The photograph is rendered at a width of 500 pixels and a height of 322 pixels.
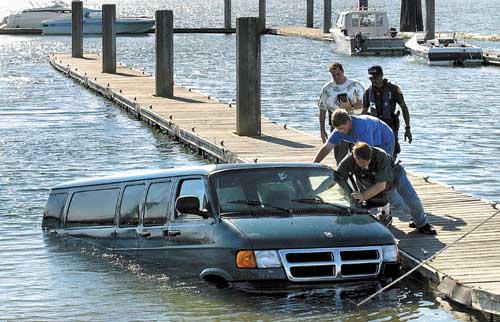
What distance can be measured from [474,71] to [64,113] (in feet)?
73.3

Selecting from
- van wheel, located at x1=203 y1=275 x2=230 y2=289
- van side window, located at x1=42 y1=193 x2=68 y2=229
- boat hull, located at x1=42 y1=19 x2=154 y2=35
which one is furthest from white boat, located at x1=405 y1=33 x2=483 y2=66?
van wheel, located at x1=203 y1=275 x2=230 y2=289

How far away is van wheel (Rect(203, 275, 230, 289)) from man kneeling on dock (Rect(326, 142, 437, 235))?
1635 mm

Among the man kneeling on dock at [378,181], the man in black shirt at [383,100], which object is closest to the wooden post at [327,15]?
the man in black shirt at [383,100]

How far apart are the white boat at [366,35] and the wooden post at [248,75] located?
1455 inches

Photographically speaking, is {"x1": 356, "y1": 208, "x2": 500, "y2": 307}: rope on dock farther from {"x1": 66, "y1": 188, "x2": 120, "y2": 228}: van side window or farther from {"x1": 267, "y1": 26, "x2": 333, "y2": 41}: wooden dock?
{"x1": 267, "y1": 26, "x2": 333, "y2": 41}: wooden dock

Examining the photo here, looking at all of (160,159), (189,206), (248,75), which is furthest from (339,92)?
(160,159)

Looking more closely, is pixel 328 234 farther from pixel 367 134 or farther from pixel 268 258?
pixel 367 134

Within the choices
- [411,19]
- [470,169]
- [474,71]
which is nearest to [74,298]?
[470,169]

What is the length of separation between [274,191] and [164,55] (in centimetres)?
2176

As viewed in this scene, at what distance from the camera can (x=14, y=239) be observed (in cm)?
1739

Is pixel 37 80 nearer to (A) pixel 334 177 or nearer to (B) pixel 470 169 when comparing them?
(B) pixel 470 169

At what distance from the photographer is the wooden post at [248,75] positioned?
23734mm

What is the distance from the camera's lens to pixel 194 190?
12969 mm

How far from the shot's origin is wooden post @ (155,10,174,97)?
3400 cm
